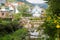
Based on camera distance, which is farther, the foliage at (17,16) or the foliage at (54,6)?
the foliage at (17,16)

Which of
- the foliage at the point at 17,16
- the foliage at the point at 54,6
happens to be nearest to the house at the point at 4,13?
the foliage at the point at 17,16

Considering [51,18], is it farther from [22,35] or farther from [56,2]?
[22,35]

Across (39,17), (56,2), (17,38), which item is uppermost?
(56,2)

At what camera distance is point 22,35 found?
9.21 ft

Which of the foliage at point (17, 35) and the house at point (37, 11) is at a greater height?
the house at point (37, 11)

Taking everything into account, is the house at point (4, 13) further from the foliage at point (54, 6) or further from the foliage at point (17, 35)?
the foliage at point (54, 6)

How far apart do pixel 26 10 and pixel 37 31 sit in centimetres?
28

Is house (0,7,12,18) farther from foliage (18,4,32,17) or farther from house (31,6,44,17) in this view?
house (31,6,44,17)

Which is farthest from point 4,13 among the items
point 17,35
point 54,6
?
point 54,6

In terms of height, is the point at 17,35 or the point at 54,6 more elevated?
the point at 54,6

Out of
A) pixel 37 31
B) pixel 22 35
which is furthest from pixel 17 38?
pixel 37 31

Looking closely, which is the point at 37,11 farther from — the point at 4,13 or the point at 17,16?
the point at 4,13

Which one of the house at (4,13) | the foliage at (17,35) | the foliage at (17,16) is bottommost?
the foliage at (17,35)

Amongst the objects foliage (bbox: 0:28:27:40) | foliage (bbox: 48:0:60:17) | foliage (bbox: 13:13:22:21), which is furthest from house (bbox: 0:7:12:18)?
foliage (bbox: 48:0:60:17)
